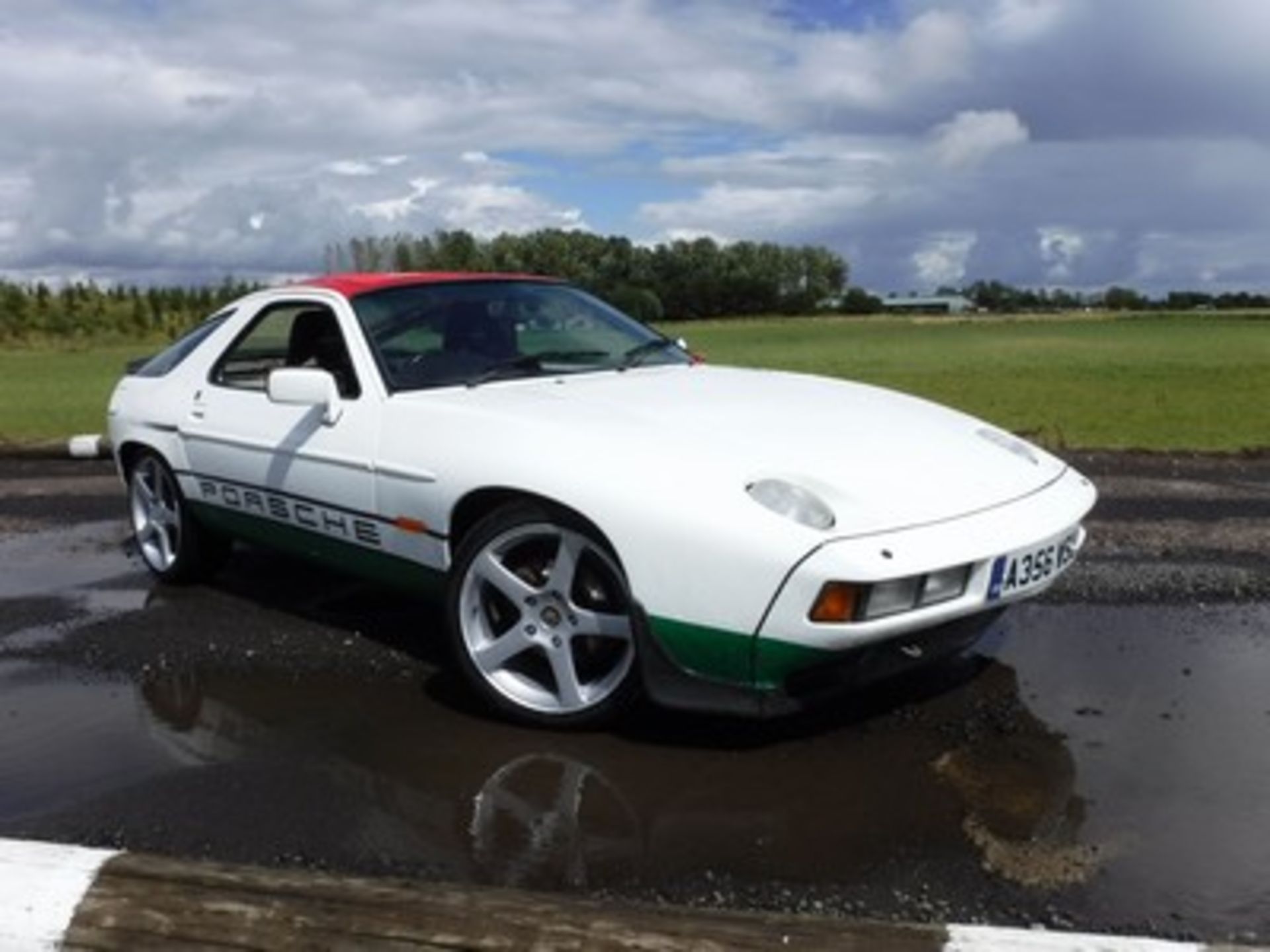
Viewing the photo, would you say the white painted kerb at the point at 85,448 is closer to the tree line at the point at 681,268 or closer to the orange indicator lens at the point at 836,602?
the orange indicator lens at the point at 836,602

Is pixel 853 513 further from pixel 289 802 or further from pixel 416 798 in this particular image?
pixel 289 802

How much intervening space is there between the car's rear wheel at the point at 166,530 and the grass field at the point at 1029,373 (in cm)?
696

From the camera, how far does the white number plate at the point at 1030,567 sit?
402cm

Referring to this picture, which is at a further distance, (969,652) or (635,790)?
(969,652)

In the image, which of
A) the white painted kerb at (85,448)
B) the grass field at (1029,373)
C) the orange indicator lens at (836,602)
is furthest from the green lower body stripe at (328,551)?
the grass field at (1029,373)

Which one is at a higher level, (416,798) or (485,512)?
(485,512)

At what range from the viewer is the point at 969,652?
16.6 feet

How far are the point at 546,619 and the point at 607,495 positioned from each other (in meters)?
0.56

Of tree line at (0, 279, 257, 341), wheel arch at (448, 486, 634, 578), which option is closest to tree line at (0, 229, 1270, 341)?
tree line at (0, 279, 257, 341)

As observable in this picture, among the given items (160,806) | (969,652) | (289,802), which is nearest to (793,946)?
(289,802)

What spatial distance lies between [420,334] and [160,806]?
2.13 m

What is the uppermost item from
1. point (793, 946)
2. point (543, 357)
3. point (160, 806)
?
point (543, 357)

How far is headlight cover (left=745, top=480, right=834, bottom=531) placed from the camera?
12.5 feet

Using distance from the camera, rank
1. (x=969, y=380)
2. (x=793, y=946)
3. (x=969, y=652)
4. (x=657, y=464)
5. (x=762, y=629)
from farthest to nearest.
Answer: (x=969, y=380)
(x=969, y=652)
(x=657, y=464)
(x=762, y=629)
(x=793, y=946)
